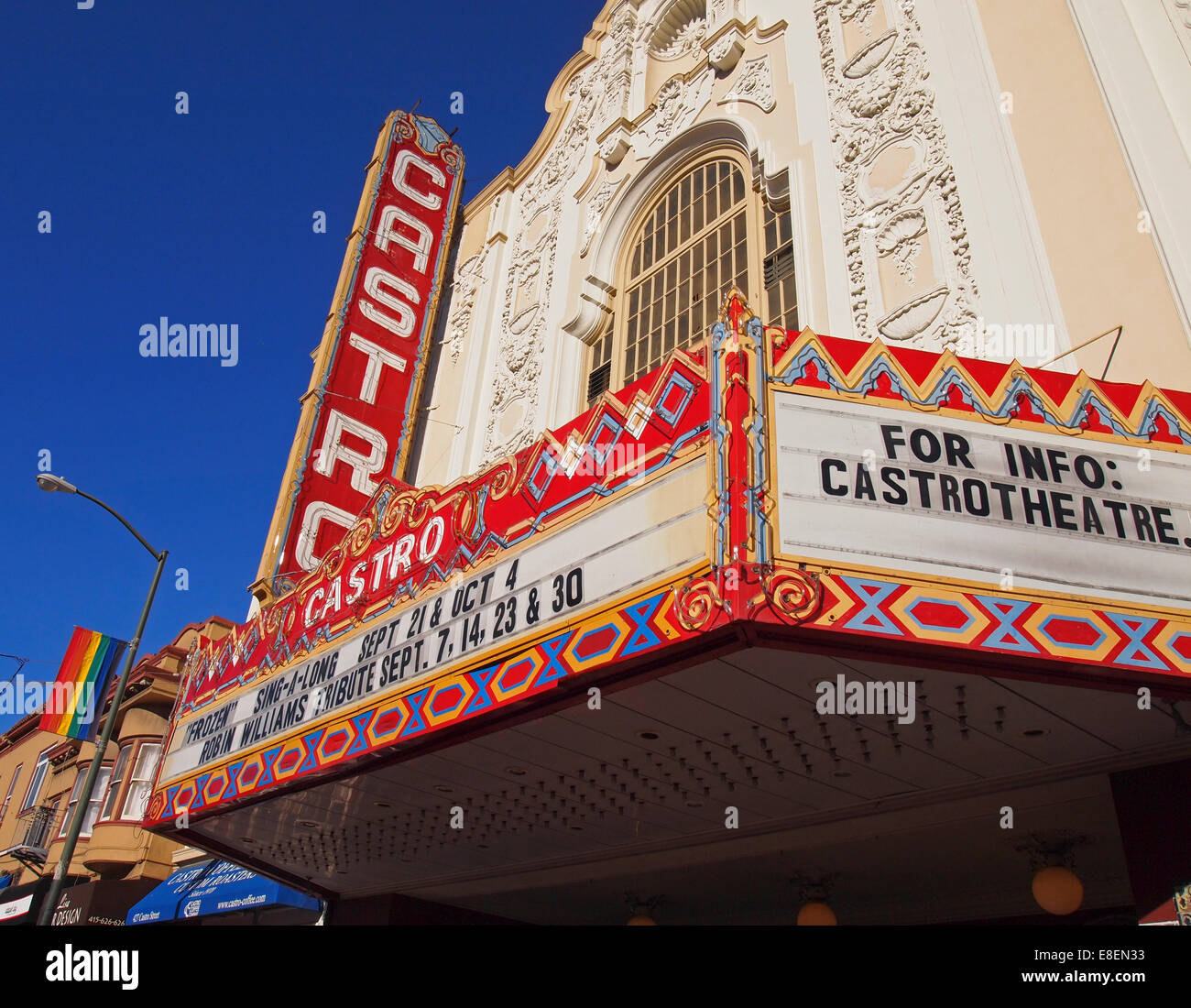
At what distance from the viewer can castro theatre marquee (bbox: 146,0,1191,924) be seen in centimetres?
574

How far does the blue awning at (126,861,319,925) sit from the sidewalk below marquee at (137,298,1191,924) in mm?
4662

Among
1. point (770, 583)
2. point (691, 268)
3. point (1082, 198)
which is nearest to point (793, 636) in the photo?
point (770, 583)

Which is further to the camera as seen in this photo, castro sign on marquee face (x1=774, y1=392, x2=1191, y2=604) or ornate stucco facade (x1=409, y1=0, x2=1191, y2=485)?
ornate stucco facade (x1=409, y1=0, x2=1191, y2=485)

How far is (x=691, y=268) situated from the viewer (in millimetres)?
13977

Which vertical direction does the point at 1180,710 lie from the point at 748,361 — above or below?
below

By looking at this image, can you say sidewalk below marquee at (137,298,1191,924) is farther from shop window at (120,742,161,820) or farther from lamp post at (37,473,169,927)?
shop window at (120,742,161,820)

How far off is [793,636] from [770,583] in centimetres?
34

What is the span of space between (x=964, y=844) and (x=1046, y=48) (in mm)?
8577

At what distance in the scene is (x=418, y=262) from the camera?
19594 millimetres

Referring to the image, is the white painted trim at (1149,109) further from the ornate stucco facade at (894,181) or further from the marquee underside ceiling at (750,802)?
the marquee underside ceiling at (750,802)

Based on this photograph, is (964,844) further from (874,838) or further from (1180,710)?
(1180,710)

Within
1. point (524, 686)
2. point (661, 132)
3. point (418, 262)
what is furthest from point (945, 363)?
point (418, 262)

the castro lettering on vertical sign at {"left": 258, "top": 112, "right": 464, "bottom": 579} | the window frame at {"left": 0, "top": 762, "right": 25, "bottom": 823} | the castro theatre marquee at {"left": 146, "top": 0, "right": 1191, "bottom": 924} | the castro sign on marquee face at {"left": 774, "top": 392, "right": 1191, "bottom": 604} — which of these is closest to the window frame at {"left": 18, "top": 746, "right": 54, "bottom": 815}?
the window frame at {"left": 0, "top": 762, "right": 25, "bottom": 823}

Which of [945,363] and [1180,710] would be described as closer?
[1180,710]
